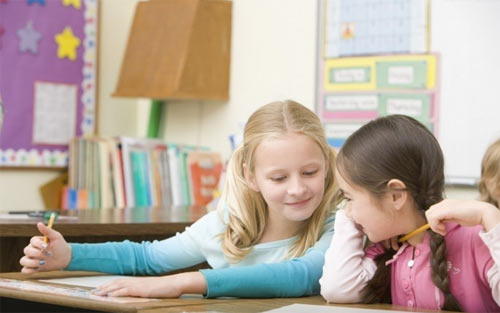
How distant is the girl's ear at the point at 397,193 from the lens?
4.82 ft

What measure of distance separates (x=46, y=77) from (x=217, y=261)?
231 centimetres

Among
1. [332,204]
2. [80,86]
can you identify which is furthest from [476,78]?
[80,86]

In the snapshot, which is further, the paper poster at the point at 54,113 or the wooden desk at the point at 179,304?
the paper poster at the point at 54,113

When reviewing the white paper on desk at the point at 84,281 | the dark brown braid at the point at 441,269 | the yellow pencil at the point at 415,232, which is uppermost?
the yellow pencil at the point at 415,232

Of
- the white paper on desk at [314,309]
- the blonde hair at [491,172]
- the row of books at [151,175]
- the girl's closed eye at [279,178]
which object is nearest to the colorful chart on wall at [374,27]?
the row of books at [151,175]

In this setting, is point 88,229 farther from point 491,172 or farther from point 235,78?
point 235,78

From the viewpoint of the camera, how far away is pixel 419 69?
312 cm

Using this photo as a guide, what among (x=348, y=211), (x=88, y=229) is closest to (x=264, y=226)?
(x=348, y=211)

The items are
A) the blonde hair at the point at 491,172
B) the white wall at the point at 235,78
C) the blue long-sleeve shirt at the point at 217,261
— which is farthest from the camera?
the white wall at the point at 235,78

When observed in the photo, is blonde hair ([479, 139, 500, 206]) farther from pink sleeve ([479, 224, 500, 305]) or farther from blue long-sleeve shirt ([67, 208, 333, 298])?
pink sleeve ([479, 224, 500, 305])

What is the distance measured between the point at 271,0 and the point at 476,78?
101 centimetres

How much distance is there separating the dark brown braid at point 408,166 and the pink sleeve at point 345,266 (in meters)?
0.12

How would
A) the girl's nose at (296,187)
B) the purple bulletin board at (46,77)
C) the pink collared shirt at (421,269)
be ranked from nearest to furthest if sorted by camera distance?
the pink collared shirt at (421,269) < the girl's nose at (296,187) < the purple bulletin board at (46,77)

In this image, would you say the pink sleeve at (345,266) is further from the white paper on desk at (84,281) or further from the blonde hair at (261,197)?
the white paper on desk at (84,281)
